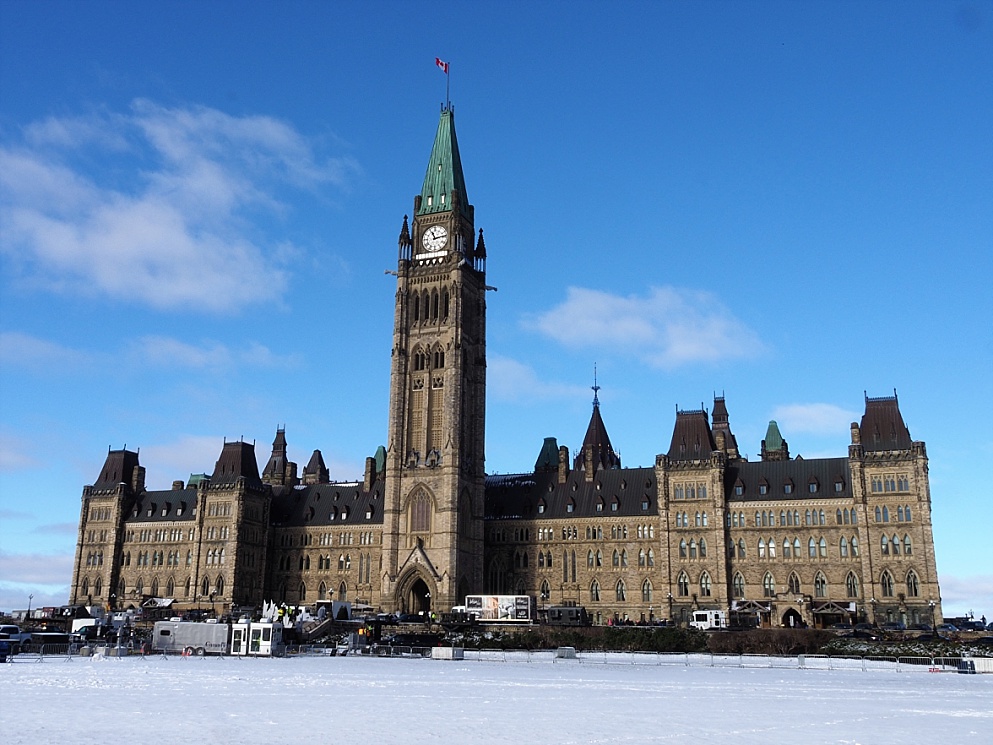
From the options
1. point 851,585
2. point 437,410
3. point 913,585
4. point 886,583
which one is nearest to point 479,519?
point 437,410

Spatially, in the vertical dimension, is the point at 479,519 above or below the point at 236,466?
below

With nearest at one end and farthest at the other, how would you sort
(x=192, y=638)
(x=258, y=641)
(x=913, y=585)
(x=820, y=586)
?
(x=258, y=641) → (x=192, y=638) → (x=913, y=585) → (x=820, y=586)

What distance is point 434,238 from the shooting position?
124562 millimetres

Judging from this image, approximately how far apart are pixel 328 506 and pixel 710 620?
58.0m

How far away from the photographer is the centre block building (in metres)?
100

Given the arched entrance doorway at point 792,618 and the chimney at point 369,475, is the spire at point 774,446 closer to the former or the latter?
the arched entrance doorway at point 792,618

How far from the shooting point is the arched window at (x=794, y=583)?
102 meters

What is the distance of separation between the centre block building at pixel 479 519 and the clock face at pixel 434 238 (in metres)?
0.31

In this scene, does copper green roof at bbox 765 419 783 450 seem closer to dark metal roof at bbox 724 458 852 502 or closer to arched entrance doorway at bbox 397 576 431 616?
dark metal roof at bbox 724 458 852 502

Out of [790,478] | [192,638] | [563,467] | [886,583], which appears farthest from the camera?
[563,467]

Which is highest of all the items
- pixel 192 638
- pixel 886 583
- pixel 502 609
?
pixel 886 583

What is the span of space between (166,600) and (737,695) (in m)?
95.5

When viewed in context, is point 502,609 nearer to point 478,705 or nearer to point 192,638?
point 192,638

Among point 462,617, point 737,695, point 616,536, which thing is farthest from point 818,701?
point 616,536
